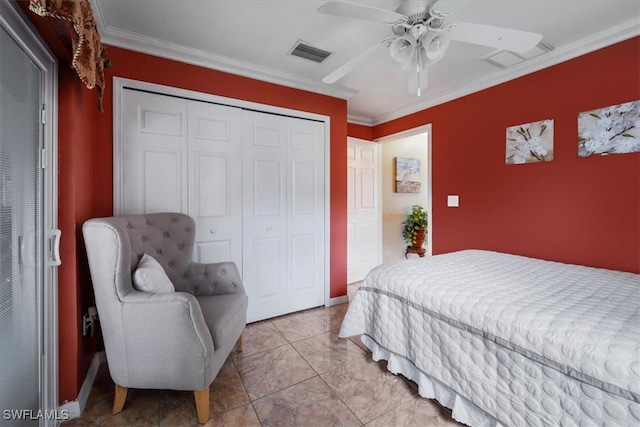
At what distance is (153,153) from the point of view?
217 centimetres

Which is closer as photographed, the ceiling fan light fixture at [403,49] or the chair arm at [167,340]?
the chair arm at [167,340]

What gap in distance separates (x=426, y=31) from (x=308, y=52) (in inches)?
43.5

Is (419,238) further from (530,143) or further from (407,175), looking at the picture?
(530,143)

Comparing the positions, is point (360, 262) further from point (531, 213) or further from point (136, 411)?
point (136, 411)

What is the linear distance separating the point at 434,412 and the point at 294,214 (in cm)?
196

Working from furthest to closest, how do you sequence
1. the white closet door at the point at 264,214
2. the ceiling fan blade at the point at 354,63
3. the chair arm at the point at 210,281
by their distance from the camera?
the white closet door at the point at 264,214
the chair arm at the point at 210,281
the ceiling fan blade at the point at 354,63

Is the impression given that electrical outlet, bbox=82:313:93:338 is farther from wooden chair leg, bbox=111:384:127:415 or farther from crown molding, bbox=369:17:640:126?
crown molding, bbox=369:17:640:126

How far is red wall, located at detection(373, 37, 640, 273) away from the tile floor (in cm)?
175

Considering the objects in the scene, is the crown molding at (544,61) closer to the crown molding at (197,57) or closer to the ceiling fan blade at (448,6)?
the crown molding at (197,57)

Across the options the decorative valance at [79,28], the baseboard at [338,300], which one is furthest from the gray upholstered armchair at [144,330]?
the baseboard at [338,300]

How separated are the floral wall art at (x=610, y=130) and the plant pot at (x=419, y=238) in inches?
96.8

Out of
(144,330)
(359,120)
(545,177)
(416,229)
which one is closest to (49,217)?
(144,330)

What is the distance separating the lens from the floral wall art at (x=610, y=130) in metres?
1.90

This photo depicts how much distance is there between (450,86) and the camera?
2943mm
